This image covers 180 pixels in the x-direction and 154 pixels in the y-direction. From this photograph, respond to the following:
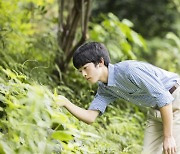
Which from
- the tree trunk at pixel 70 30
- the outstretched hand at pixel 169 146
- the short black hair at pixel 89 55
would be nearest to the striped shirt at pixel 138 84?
the short black hair at pixel 89 55

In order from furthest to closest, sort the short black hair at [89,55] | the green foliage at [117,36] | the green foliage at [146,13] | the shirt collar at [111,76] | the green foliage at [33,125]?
1. the green foliage at [146,13]
2. the green foliage at [117,36]
3. the shirt collar at [111,76]
4. the short black hair at [89,55]
5. the green foliage at [33,125]

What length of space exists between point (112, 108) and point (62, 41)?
3.58ft

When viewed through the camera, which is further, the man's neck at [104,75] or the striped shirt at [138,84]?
the man's neck at [104,75]

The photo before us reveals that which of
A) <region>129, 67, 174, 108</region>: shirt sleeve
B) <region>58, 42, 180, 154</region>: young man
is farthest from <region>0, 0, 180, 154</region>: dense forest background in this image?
<region>129, 67, 174, 108</region>: shirt sleeve

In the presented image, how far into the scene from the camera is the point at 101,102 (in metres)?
4.30

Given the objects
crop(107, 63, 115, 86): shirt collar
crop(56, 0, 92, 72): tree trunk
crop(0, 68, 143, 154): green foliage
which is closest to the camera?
crop(0, 68, 143, 154): green foliage

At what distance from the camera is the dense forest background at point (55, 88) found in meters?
3.06

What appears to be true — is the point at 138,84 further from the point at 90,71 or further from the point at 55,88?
the point at 55,88

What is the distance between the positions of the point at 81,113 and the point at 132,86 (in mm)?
440

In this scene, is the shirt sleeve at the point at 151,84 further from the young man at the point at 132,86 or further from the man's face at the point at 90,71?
the man's face at the point at 90,71

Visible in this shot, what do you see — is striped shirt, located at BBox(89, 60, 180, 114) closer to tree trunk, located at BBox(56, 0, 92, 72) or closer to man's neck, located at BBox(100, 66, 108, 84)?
man's neck, located at BBox(100, 66, 108, 84)

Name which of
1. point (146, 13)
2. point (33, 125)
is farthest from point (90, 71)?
point (146, 13)

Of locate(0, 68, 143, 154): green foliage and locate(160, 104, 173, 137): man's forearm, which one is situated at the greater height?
locate(0, 68, 143, 154): green foliage

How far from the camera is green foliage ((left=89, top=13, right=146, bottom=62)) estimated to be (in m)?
6.60
